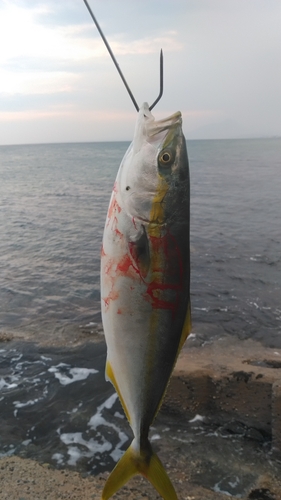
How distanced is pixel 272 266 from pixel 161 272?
12119 mm

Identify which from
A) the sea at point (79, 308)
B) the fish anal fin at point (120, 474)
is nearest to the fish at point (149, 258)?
the fish anal fin at point (120, 474)

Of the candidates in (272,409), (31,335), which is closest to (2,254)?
(31,335)

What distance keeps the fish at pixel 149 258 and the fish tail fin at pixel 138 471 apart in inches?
4.7

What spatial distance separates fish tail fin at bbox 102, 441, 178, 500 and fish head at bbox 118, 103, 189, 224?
5.21ft

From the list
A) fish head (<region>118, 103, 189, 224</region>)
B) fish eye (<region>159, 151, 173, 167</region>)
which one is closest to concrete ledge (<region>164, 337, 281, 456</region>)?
fish head (<region>118, 103, 189, 224</region>)

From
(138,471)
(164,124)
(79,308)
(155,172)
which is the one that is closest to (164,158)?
(155,172)

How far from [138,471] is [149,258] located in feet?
4.78

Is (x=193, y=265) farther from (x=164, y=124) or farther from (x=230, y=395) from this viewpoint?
(x=164, y=124)

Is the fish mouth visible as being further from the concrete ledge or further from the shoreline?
the concrete ledge

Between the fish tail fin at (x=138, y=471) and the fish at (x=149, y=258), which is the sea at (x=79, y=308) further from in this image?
the fish at (x=149, y=258)

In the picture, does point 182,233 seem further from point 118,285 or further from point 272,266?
point 272,266

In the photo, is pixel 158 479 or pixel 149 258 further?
pixel 158 479

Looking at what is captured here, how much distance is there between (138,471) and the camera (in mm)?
2684

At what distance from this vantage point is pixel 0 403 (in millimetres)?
6430
